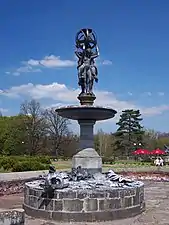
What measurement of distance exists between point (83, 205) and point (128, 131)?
174 feet

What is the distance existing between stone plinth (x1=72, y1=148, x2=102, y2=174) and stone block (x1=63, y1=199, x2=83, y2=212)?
10.0 ft

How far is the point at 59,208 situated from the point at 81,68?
511cm

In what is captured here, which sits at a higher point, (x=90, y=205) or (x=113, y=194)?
(x=113, y=194)

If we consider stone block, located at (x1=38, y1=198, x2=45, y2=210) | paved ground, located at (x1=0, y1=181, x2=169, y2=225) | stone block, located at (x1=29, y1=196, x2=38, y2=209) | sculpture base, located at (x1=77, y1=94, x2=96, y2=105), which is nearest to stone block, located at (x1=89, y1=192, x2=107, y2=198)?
paved ground, located at (x1=0, y1=181, x2=169, y2=225)

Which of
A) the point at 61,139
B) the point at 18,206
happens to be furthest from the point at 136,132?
the point at 18,206

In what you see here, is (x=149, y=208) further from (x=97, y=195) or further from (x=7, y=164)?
(x=7, y=164)

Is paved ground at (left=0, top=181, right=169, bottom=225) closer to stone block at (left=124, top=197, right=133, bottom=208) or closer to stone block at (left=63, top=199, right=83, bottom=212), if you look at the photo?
stone block at (left=124, top=197, right=133, bottom=208)

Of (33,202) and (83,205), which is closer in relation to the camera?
(83,205)

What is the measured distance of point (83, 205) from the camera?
8.44 metres

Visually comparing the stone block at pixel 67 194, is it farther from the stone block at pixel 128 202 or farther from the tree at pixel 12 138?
the tree at pixel 12 138

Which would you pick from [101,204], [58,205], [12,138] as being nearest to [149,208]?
[101,204]

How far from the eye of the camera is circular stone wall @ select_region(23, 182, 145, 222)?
8.41 meters

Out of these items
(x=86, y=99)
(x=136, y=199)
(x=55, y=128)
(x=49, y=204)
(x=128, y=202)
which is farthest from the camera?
(x=55, y=128)

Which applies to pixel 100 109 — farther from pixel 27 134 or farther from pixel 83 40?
pixel 27 134
